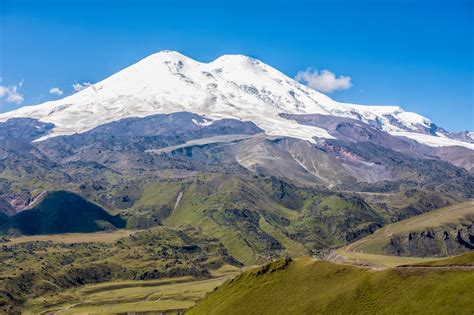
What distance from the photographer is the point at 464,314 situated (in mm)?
197375
